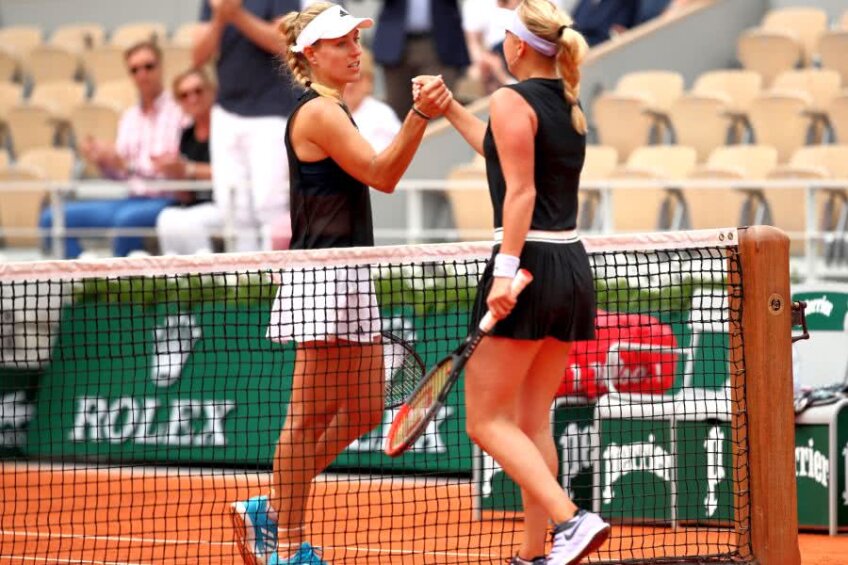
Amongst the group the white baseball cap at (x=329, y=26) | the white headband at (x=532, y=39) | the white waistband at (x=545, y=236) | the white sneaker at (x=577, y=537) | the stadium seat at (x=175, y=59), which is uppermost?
the stadium seat at (x=175, y=59)

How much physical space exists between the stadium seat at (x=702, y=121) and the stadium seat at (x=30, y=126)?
19.0 ft

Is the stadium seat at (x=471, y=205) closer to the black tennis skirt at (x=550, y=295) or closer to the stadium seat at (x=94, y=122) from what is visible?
the stadium seat at (x=94, y=122)

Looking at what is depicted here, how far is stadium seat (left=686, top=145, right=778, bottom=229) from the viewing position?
33.3 feet

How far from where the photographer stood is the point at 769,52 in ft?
40.6

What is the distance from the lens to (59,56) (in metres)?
15.5

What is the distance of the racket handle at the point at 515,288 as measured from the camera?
191 inches

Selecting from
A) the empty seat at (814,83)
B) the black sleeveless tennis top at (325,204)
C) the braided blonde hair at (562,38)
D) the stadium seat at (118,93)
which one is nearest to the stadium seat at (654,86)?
the empty seat at (814,83)

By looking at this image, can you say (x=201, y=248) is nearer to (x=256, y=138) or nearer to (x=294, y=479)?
(x=256, y=138)

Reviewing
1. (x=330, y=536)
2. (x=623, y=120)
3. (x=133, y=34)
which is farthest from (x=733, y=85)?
(x=133, y=34)

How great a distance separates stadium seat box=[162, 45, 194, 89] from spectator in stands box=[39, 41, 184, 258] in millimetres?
2889

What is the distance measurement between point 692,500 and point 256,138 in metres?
3.98

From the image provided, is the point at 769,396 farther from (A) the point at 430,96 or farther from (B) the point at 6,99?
(B) the point at 6,99

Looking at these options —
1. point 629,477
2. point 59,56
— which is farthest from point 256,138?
point 59,56

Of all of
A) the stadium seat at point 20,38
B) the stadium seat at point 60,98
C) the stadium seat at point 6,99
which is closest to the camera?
the stadium seat at point 60,98
